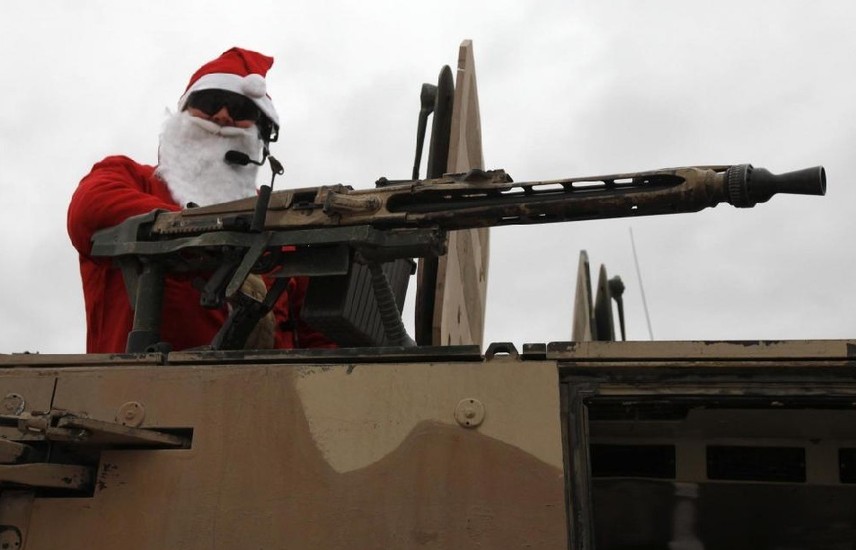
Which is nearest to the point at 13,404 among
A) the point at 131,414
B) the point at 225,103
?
the point at 131,414

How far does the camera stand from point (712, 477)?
10.7 feet

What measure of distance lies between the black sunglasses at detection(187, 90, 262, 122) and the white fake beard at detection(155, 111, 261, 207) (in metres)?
0.05

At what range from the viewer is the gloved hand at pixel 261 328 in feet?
11.5

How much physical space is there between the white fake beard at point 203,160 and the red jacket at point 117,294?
1.12 feet

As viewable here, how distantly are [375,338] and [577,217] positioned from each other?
877 mm

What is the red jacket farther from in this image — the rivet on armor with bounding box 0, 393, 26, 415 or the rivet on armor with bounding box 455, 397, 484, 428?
the rivet on armor with bounding box 455, 397, 484, 428

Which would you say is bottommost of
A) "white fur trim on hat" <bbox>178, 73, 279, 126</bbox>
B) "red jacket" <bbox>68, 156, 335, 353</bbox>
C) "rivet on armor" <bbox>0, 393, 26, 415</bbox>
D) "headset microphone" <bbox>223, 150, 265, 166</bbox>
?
"rivet on armor" <bbox>0, 393, 26, 415</bbox>

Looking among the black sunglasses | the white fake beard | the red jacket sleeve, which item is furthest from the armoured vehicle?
the black sunglasses

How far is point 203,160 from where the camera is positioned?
14.7ft

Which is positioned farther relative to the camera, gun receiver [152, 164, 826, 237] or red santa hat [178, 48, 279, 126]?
red santa hat [178, 48, 279, 126]

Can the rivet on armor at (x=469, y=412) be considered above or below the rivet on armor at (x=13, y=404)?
below

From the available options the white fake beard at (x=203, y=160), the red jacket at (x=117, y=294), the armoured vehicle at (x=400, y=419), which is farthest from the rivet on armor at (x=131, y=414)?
the white fake beard at (x=203, y=160)

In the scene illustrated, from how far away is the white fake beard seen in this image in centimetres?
446

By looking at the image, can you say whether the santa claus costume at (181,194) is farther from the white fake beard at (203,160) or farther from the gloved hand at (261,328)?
the gloved hand at (261,328)
